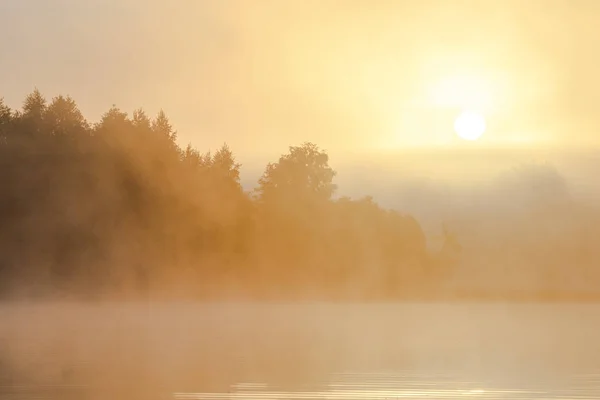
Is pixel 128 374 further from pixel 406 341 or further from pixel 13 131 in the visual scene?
pixel 13 131

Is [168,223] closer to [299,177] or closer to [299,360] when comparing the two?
[299,177]

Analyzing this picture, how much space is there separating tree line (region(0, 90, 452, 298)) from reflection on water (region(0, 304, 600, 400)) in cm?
1245

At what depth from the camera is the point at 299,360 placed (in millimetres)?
12453

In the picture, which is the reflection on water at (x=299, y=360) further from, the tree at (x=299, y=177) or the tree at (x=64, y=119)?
the tree at (x=299, y=177)

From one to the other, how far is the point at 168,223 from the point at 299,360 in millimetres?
25882

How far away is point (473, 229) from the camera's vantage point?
122 ft

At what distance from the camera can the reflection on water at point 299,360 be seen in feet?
30.5

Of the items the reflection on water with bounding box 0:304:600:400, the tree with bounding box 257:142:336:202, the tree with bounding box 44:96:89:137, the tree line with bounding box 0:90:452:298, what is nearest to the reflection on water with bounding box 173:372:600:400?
the reflection on water with bounding box 0:304:600:400

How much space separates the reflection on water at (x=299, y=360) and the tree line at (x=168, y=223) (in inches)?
490

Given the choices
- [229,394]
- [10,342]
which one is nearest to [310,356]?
[229,394]

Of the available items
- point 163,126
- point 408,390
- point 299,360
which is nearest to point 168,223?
point 163,126

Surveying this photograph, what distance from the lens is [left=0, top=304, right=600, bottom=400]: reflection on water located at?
9.30 metres

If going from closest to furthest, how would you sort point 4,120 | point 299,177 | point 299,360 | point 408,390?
1. point 408,390
2. point 299,360
3. point 4,120
4. point 299,177

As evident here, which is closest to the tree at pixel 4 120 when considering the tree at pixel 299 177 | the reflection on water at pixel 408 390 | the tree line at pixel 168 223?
the tree line at pixel 168 223
